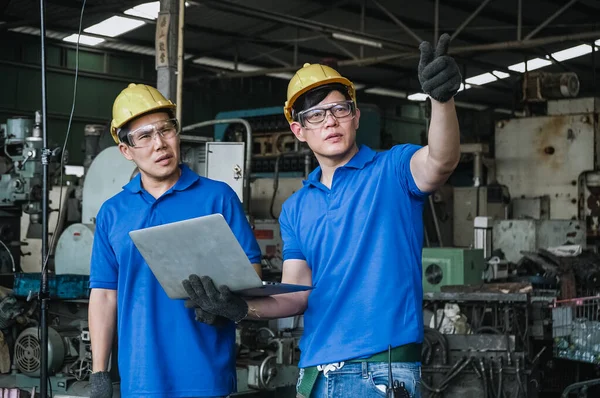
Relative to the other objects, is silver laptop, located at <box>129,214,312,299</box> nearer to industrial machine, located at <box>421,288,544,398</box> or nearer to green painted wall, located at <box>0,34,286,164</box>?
industrial machine, located at <box>421,288,544,398</box>

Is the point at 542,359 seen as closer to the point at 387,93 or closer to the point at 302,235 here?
the point at 302,235

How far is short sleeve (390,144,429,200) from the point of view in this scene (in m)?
1.71

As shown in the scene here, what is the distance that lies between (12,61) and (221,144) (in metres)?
6.33

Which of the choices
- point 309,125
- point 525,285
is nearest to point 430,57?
point 309,125

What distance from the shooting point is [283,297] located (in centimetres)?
184

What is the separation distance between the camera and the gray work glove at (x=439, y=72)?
1465 mm

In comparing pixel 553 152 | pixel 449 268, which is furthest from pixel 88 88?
pixel 449 268

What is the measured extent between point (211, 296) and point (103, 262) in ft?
1.55

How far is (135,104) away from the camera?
2117mm

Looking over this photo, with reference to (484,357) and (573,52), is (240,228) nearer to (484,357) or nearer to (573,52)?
(484,357)

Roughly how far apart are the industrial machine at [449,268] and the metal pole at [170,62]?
1.63 metres

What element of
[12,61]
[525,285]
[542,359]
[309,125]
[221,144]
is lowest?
[542,359]

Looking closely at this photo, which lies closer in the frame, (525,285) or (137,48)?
(525,285)

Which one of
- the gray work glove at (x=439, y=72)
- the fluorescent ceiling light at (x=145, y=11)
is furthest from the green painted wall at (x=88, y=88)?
the gray work glove at (x=439, y=72)
